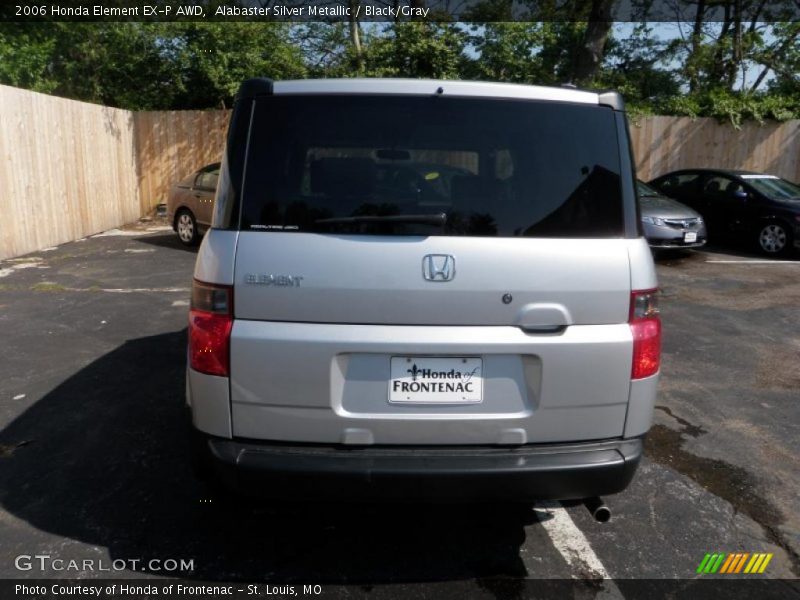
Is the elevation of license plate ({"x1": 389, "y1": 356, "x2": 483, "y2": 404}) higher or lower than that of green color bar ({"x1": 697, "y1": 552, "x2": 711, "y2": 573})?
higher

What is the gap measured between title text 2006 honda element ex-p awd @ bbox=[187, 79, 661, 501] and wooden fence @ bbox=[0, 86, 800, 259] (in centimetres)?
924

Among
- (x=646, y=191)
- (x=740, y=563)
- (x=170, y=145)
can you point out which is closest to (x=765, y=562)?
(x=740, y=563)

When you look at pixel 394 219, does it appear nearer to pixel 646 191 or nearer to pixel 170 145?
pixel 646 191

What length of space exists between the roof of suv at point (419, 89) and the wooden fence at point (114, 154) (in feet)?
30.0

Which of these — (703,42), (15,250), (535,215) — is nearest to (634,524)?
(535,215)

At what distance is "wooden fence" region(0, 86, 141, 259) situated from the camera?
1029cm

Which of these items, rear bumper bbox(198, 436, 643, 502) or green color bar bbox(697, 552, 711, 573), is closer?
rear bumper bbox(198, 436, 643, 502)

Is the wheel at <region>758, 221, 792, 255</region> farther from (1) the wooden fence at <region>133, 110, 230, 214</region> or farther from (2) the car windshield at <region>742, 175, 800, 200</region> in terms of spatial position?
(1) the wooden fence at <region>133, 110, 230, 214</region>

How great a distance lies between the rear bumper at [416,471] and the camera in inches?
100.0

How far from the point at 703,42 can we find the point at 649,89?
7.21ft

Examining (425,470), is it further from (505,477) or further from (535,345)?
(535,345)

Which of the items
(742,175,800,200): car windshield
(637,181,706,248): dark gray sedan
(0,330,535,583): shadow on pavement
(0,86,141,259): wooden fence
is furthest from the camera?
(742,175,800,200): car windshield

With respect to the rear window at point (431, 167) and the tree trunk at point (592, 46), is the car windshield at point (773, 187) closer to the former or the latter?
the tree trunk at point (592, 46)

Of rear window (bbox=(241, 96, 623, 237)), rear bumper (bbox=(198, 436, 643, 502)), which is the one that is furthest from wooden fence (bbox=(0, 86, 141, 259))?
rear bumper (bbox=(198, 436, 643, 502))
